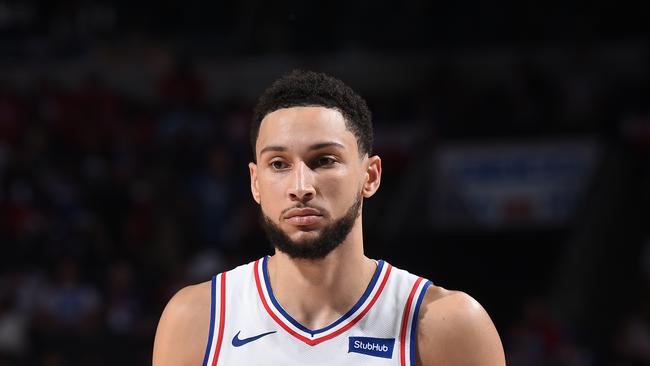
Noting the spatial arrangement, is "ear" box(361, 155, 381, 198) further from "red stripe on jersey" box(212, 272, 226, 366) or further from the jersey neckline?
"red stripe on jersey" box(212, 272, 226, 366)

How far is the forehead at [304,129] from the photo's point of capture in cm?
295

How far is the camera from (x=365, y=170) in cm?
309

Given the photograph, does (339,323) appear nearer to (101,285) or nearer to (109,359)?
(109,359)

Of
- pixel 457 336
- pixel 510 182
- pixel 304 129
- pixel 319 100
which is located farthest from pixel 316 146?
pixel 510 182

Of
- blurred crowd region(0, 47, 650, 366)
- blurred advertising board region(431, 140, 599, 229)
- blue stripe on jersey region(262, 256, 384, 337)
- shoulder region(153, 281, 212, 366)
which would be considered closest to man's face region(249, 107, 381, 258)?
blue stripe on jersey region(262, 256, 384, 337)

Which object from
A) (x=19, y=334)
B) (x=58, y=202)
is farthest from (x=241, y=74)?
(x=19, y=334)

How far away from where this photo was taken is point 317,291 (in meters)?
3.09

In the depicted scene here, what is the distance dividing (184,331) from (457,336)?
81cm

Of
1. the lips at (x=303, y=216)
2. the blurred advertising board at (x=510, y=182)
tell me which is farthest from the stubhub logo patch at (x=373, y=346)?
the blurred advertising board at (x=510, y=182)

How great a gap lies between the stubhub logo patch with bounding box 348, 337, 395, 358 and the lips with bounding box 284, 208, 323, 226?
0.38m

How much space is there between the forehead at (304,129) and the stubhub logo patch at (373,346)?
1.83 feet

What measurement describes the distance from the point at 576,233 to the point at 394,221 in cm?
184

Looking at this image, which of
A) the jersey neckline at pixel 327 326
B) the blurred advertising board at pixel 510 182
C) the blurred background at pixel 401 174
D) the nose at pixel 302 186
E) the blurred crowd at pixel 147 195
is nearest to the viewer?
the nose at pixel 302 186

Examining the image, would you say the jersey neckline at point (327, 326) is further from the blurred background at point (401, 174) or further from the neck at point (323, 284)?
the blurred background at point (401, 174)
